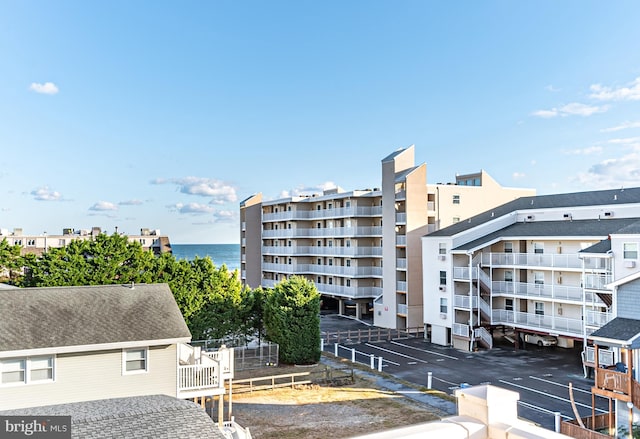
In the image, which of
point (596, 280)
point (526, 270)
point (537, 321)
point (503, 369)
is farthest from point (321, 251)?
point (596, 280)

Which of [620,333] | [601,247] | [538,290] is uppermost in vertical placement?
[601,247]

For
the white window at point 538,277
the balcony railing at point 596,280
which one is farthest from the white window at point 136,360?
the white window at point 538,277

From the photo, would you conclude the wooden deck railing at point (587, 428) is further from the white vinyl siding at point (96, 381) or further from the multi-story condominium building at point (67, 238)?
the multi-story condominium building at point (67, 238)

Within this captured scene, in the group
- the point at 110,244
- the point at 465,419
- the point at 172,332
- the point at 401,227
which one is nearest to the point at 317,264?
the point at 401,227

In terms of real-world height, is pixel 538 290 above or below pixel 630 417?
above

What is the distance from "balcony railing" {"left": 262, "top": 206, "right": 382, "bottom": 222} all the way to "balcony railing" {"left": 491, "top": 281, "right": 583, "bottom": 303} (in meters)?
17.3

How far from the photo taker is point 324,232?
58.6 meters

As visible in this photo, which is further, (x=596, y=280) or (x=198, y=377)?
(x=596, y=280)

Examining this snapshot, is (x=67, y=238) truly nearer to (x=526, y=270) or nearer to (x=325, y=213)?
(x=325, y=213)

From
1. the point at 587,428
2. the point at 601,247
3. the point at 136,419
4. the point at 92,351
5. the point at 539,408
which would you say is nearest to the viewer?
the point at 136,419

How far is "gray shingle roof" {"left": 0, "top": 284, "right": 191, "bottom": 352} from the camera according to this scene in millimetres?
19453

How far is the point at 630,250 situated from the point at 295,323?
19.5m

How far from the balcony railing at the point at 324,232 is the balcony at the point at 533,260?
15.5 meters

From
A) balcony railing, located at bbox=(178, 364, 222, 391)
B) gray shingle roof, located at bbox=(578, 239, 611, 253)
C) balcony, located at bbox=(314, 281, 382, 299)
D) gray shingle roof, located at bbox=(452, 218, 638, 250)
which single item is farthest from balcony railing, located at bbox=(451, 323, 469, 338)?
balcony railing, located at bbox=(178, 364, 222, 391)
